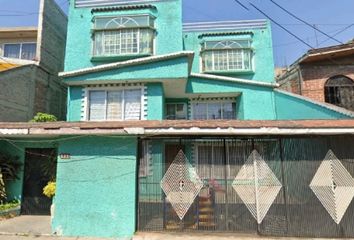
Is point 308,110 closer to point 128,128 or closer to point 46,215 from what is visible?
point 128,128

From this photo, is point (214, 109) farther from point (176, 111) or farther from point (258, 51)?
point (258, 51)

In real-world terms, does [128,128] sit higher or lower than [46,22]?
lower

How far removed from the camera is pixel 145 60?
11.5 meters

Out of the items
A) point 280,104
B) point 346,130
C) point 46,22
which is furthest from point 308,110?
point 46,22

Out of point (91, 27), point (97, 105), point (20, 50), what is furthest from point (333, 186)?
point (20, 50)

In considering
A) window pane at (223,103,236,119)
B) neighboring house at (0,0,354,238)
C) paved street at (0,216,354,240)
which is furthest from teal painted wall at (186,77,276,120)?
paved street at (0,216,354,240)

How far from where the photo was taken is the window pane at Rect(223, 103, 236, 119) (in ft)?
48.6

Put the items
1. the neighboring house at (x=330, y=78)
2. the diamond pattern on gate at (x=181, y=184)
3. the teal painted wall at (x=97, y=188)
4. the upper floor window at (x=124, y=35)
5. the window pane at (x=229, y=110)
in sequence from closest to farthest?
1. the diamond pattern on gate at (x=181, y=184)
2. the teal painted wall at (x=97, y=188)
3. the upper floor window at (x=124, y=35)
4. the neighboring house at (x=330, y=78)
5. the window pane at (x=229, y=110)

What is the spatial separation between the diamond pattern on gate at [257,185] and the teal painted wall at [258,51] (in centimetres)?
834

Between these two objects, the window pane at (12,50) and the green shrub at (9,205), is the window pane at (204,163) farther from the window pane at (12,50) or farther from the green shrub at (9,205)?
the window pane at (12,50)

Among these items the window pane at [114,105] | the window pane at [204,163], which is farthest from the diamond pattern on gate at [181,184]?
the window pane at [114,105]

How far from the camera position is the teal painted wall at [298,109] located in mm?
11711

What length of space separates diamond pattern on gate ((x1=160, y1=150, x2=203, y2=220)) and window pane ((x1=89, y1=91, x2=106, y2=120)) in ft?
18.0

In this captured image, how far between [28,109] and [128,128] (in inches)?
349
